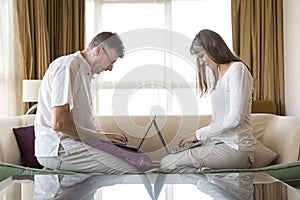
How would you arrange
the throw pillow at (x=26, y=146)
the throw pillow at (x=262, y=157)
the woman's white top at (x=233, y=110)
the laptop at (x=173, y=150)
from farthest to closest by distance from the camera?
the throw pillow at (x=26, y=146)
the throw pillow at (x=262, y=157)
the laptop at (x=173, y=150)
the woman's white top at (x=233, y=110)

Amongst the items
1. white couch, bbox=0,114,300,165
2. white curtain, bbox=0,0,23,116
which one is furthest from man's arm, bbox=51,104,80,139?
white curtain, bbox=0,0,23,116

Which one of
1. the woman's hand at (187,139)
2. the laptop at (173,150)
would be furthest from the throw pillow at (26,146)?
the woman's hand at (187,139)

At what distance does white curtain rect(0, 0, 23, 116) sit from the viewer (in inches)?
172

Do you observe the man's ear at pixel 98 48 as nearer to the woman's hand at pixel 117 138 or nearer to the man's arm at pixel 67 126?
the man's arm at pixel 67 126

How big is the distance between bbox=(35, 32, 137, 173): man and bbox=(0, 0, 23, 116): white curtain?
210 centimetres

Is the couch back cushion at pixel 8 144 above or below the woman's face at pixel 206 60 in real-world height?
below

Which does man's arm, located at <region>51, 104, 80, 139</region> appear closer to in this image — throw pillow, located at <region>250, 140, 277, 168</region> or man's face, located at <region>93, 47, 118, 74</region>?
man's face, located at <region>93, 47, 118, 74</region>

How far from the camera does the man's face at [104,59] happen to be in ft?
8.05

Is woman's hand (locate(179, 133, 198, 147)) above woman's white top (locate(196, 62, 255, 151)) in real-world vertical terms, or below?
below

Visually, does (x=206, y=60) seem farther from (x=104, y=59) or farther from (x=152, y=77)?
(x=104, y=59)

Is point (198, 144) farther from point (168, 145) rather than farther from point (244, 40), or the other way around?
point (244, 40)

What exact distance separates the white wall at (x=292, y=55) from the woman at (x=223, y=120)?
6.91 feet

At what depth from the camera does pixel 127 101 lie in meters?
2.44

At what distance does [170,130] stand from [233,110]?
0.69 m
